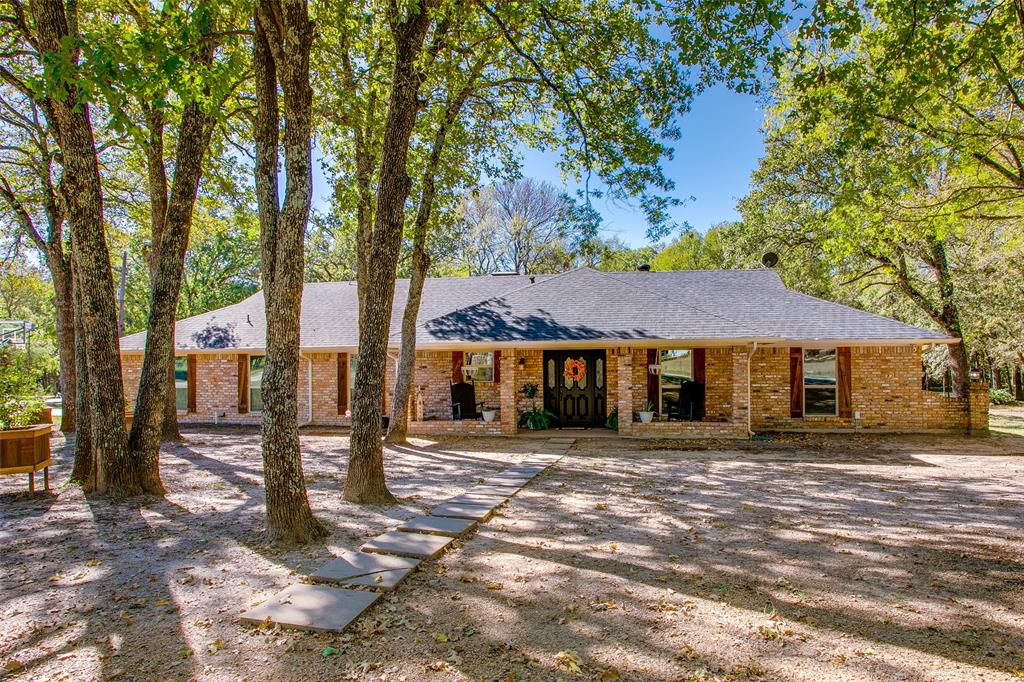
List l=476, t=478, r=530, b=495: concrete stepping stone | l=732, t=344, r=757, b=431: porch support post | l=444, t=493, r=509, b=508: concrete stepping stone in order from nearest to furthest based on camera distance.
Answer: l=444, t=493, r=509, b=508: concrete stepping stone → l=476, t=478, r=530, b=495: concrete stepping stone → l=732, t=344, r=757, b=431: porch support post

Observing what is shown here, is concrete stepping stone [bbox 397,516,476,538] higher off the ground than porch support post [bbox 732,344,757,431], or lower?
lower

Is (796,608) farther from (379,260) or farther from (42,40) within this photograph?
(42,40)

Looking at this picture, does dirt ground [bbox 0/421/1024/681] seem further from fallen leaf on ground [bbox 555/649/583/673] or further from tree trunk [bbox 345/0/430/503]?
tree trunk [bbox 345/0/430/503]

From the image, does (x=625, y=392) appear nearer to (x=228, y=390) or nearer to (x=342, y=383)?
(x=342, y=383)

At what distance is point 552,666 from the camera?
3162 millimetres

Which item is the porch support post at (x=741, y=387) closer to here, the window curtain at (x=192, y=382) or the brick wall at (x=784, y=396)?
→ the brick wall at (x=784, y=396)

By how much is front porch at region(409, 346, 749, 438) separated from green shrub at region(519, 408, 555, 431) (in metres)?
0.18

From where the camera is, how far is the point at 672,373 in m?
14.5

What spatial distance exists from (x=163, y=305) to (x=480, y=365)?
27.8 feet

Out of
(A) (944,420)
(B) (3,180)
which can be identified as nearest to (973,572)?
(A) (944,420)

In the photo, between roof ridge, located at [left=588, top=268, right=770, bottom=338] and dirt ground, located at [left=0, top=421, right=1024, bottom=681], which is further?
roof ridge, located at [left=588, top=268, right=770, bottom=338]

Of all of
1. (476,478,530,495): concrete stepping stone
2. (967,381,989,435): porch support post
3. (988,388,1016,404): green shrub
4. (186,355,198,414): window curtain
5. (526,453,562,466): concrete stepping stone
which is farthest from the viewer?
(988,388,1016,404): green shrub

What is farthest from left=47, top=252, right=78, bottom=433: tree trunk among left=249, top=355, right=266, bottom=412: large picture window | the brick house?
left=249, top=355, right=266, bottom=412: large picture window

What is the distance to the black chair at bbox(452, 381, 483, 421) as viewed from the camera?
14328 millimetres
